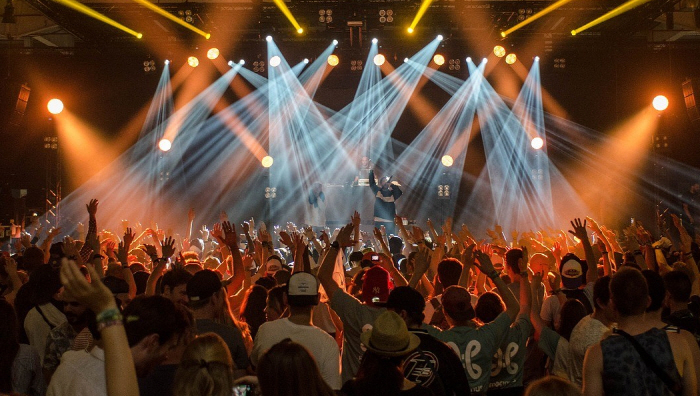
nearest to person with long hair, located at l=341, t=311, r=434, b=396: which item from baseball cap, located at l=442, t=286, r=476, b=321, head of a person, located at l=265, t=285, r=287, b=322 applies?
baseball cap, located at l=442, t=286, r=476, b=321

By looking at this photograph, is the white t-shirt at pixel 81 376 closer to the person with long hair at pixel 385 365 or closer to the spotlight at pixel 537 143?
the person with long hair at pixel 385 365

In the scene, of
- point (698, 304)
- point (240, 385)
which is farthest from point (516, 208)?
point (240, 385)

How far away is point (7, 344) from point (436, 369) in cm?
203

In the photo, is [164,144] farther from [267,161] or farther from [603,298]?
[603,298]

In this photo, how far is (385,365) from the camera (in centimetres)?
307

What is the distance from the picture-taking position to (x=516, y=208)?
62.0ft

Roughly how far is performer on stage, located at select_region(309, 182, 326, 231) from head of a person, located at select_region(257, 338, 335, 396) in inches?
583

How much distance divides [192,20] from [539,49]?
304 inches

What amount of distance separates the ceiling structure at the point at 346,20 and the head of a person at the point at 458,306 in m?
11.1

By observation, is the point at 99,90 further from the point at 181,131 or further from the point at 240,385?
the point at 240,385

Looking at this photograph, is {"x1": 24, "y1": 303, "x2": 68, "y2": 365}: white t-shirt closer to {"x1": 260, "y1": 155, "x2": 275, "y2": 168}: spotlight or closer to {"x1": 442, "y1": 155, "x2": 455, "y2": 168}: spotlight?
{"x1": 260, "y1": 155, "x2": 275, "y2": 168}: spotlight

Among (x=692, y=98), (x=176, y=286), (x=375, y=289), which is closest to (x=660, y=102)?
(x=692, y=98)

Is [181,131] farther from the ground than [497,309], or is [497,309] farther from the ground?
[181,131]

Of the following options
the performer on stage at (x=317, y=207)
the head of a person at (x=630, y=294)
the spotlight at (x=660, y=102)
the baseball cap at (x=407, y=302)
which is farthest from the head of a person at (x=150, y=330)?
the spotlight at (x=660, y=102)
